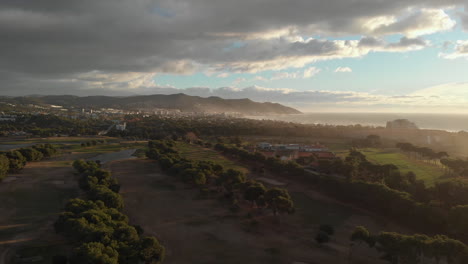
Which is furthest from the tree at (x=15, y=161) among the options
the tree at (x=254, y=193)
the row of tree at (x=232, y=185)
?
the tree at (x=254, y=193)

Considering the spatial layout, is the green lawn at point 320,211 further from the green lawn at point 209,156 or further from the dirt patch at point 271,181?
the green lawn at point 209,156

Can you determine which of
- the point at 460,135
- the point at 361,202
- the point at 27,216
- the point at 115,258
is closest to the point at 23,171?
the point at 27,216

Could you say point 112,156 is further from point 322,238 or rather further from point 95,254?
point 322,238

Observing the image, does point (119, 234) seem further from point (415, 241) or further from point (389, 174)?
point (389, 174)

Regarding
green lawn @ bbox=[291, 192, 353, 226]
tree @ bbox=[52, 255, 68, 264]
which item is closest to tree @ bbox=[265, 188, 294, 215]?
green lawn @ bbox=[291, 192, 353, 226]

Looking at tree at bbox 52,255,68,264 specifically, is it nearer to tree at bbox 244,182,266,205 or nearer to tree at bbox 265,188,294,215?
tree at bbox 244,182,266,205

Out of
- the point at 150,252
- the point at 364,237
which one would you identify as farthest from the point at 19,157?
the point at 364,237
